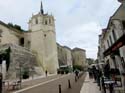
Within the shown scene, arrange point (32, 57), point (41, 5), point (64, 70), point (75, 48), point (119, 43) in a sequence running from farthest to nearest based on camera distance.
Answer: point (75, 48) → point (41, 5) → point (64, 70) → point (32, 57) → point (119, 43)

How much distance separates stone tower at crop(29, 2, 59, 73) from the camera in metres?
66.4

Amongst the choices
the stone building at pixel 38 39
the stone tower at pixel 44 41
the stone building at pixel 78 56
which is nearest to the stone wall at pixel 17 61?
the stone building at pixel 38 39

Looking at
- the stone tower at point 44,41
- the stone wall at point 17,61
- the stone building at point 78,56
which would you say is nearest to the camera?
the stone wall at point 17,61

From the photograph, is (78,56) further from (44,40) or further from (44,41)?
(44,41)

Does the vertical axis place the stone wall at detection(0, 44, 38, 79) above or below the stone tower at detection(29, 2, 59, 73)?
below

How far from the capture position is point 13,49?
48469 millimetres

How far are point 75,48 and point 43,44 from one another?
69417mm

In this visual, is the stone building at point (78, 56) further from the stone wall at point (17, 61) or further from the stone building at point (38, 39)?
the stone wall at point (17, 61)

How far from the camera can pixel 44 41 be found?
→ 224 ft

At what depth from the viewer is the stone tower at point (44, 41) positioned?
218 feet

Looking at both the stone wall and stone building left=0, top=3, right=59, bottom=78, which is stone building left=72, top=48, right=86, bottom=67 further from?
the stone wall

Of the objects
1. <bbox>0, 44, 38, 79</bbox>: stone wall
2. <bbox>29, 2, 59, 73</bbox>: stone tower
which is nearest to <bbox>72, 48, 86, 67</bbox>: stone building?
<bbox>29, 2, 59, 73</bbox>: stone tower

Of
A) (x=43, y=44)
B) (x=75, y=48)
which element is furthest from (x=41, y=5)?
(x=75, y=48)

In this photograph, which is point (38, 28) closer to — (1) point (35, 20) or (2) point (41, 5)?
(1) point (35, 20)
